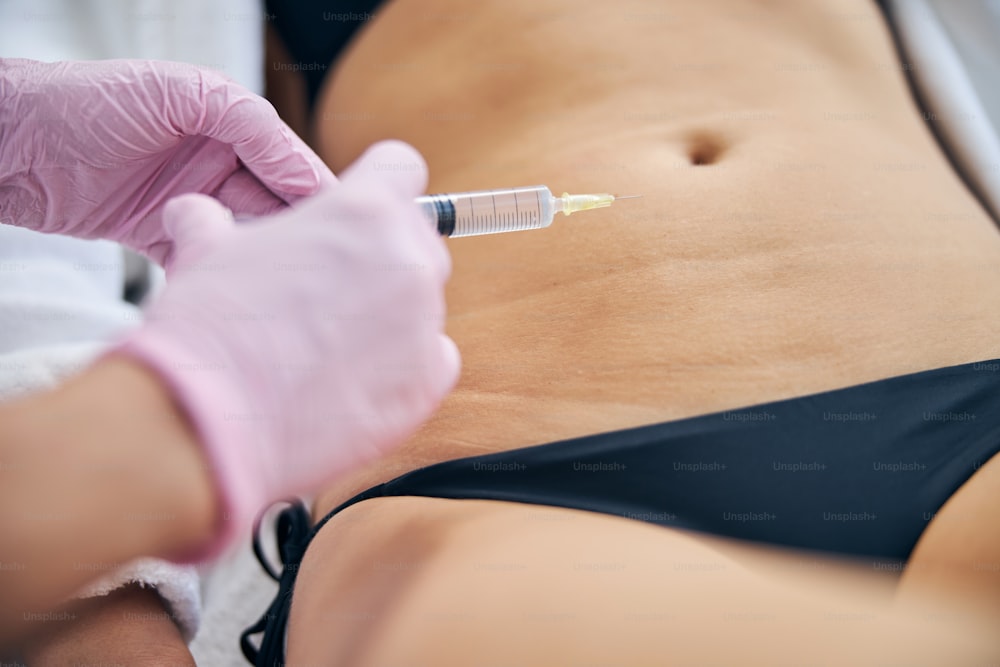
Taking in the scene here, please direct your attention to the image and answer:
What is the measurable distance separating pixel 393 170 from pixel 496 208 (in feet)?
0.57

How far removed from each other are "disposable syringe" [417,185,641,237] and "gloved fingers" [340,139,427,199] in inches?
4.1

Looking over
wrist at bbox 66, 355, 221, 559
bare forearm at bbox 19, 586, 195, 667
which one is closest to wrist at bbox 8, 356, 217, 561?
wrist at bbox 66, 355, 221, 559

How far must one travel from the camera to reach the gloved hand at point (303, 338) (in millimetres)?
459

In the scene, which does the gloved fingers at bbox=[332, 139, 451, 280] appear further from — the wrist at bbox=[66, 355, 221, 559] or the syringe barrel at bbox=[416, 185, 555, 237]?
the wrist at bbox=[66, 355, 221, 559]

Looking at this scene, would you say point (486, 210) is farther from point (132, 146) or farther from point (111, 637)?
point (111, 637)

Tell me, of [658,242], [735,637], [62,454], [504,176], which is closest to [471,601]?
[735,637]

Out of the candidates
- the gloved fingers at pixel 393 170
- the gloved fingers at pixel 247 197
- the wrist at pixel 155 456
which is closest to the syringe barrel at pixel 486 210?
the gloved fingers at pixel 393 170

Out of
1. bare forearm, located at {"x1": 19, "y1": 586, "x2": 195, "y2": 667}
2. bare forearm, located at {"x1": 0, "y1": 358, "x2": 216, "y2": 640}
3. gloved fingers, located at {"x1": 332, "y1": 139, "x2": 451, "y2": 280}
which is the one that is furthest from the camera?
bare forearm, located at {"x1": 19, "y1": 586, "x2": 195, "y2": 667}

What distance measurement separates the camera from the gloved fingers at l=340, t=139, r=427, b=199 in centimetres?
59

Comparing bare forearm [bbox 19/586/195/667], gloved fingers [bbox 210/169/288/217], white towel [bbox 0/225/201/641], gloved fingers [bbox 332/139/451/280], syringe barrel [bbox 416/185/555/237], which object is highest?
gloved fingers [bbox 332/139/451/280]

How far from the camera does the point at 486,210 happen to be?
759 millimetres

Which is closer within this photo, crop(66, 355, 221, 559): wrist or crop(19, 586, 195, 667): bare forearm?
crop(66, 355, 221, 559): wrist

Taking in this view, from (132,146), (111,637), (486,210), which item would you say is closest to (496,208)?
(486,210)

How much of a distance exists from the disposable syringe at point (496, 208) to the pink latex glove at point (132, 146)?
0.16m
